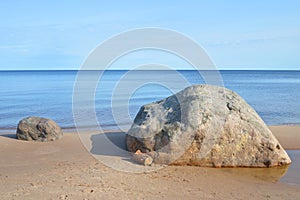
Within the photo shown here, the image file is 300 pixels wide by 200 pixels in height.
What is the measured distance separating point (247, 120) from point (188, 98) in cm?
150

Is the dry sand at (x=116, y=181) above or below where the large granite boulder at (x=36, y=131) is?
below

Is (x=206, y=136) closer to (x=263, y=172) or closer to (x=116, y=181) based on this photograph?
(x=263, y=172)

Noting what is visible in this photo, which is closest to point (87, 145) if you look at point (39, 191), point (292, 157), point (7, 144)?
point (7, 144)

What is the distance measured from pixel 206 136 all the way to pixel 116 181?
8.20 feet

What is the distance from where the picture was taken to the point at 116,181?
6.16 m

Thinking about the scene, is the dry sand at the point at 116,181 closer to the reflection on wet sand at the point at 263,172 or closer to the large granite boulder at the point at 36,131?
the reflection on wet sand at the point at 263,172

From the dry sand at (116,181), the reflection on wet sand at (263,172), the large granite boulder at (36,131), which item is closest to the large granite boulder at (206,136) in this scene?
the reflection on wet sand at (263,172)

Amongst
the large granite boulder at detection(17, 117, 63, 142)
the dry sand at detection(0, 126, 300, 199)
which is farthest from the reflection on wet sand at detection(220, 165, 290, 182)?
the large granite boulder at detection(17, 117, 63, 142)

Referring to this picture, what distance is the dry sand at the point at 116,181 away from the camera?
547cm

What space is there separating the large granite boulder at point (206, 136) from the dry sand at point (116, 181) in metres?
0.31

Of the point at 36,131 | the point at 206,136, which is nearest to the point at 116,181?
the point at 206,136

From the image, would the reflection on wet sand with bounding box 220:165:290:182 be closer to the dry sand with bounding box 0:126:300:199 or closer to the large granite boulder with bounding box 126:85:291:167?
the dry sand with bounding box 0:126:300:199

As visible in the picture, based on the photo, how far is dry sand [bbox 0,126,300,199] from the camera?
5473 mm

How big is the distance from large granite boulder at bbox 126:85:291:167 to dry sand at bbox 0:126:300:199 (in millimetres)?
305
